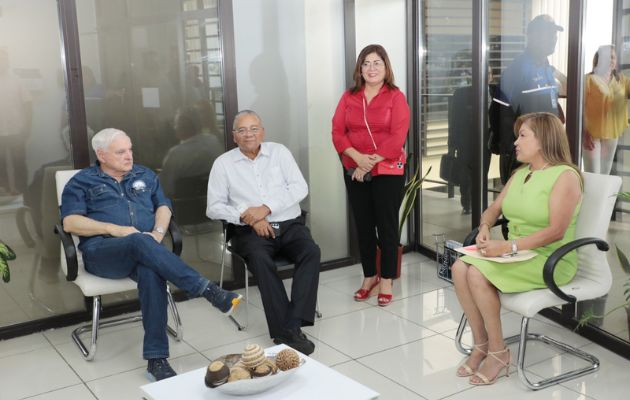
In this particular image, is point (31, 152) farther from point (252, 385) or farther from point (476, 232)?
point (476, 232)

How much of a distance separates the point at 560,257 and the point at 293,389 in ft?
4.74

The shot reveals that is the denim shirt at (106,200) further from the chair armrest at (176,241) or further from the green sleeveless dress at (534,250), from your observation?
the green sleeveless dress at (534,250)

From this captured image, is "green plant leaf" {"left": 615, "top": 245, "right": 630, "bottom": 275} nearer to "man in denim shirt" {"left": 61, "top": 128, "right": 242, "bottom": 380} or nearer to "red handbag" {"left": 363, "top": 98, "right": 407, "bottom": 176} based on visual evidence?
"red handbag" {"left": 363, "top": 98, "right": 407, "bottom": 176}

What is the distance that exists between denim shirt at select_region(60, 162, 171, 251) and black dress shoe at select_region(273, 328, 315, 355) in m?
0.99

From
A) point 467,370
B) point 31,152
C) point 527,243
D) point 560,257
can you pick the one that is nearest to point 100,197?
point 31,152

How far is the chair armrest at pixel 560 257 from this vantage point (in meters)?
3.12

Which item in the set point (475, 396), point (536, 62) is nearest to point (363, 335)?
point (475, 396)

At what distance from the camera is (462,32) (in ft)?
16.3

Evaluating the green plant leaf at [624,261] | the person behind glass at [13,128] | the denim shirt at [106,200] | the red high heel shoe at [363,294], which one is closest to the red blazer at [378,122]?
the red high heel shoe at [363,294]

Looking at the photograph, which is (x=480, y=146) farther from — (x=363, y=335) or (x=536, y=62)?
(x=363, y=335)

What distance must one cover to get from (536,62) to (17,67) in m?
3.11

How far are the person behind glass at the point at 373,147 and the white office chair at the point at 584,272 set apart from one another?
1.35 meters

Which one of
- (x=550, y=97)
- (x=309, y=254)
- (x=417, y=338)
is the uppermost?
Result: (x=550, y=97)

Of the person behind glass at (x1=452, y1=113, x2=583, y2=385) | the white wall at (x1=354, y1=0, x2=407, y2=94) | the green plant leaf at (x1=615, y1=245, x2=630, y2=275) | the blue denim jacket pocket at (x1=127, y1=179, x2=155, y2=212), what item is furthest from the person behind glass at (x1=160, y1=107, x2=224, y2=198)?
the green plant leaf at (x1=615, y1=245, x2=630, y2=275)
